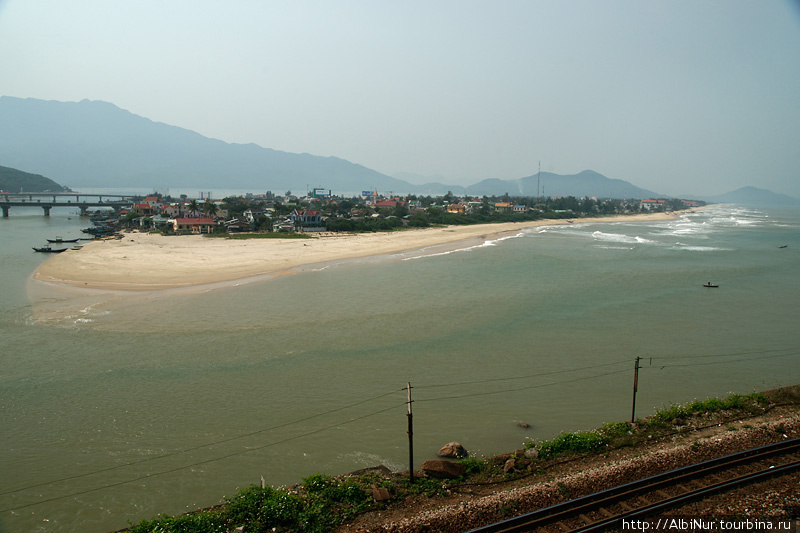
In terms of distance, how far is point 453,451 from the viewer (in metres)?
6.63

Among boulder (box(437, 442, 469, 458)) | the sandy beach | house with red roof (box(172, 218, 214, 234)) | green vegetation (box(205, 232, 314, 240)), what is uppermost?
house with red roof (box(172, 218, 214, 234))

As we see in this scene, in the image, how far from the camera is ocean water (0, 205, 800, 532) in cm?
664

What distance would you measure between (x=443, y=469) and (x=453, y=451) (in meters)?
0.87

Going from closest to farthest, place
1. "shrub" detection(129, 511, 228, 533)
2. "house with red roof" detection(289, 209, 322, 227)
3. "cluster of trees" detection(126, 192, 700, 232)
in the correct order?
"shrub" detection(129, 511, 228, 533) < "house with red roof" detection(289, 209, 322, 227) < "cluster of trees" detection(126, 192, 700, 232)

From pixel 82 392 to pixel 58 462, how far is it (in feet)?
8.57

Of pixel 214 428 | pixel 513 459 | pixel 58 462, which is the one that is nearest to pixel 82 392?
pixel 58 462

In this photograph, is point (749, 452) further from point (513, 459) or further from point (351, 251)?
point (351, 251)

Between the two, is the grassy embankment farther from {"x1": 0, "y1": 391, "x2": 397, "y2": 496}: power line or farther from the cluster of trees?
the cluster of trees

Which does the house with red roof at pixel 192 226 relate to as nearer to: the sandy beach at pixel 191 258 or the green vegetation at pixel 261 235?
the green vegetation at pixel 261 235

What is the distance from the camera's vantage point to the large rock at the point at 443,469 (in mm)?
5750

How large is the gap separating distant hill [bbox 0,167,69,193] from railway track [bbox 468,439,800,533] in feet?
356

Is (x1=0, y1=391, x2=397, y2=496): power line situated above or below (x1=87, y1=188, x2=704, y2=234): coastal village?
below

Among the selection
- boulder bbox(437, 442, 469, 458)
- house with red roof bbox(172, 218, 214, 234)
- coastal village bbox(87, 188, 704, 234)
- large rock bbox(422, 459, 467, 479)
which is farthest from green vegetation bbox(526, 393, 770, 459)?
house with red roof bbox(172, 218, 214, 234)

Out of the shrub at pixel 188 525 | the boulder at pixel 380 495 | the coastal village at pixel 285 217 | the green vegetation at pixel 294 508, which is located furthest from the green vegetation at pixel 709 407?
the coastal village at pixel 285 217
